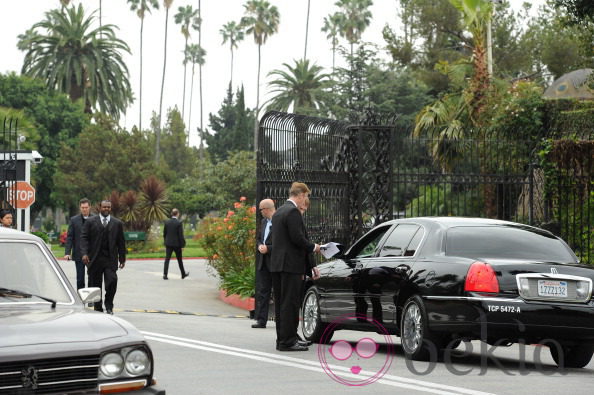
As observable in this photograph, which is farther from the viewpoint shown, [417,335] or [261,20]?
[261,20]

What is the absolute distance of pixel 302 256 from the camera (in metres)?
12.5

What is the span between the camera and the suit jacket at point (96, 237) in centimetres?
1688

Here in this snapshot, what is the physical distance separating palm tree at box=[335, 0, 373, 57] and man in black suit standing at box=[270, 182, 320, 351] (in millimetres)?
94891

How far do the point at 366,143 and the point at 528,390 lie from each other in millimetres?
10491

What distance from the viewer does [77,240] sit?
18078 mm

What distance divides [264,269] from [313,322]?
2.69 m

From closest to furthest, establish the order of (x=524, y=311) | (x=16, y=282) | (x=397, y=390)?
(x=16, y=282), (x=397, y=390), (x=524, y=311)

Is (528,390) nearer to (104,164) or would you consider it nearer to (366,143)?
(366,143)

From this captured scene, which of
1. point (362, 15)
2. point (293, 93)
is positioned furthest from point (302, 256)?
point (362, 15)

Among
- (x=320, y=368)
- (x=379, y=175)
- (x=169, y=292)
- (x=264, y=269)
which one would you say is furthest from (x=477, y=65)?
(x=320, y=368)

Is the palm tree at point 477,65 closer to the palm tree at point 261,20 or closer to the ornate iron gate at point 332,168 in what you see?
the ornate iron gate at point 332,168

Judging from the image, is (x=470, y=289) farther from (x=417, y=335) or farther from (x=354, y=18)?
(x=354, y=18)

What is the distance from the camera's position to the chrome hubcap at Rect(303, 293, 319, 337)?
44.6ft

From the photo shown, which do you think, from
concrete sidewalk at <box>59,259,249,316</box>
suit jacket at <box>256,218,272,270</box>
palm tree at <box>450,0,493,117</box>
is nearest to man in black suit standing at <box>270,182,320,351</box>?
suit jacket at <box>256,218,272,270</box>
